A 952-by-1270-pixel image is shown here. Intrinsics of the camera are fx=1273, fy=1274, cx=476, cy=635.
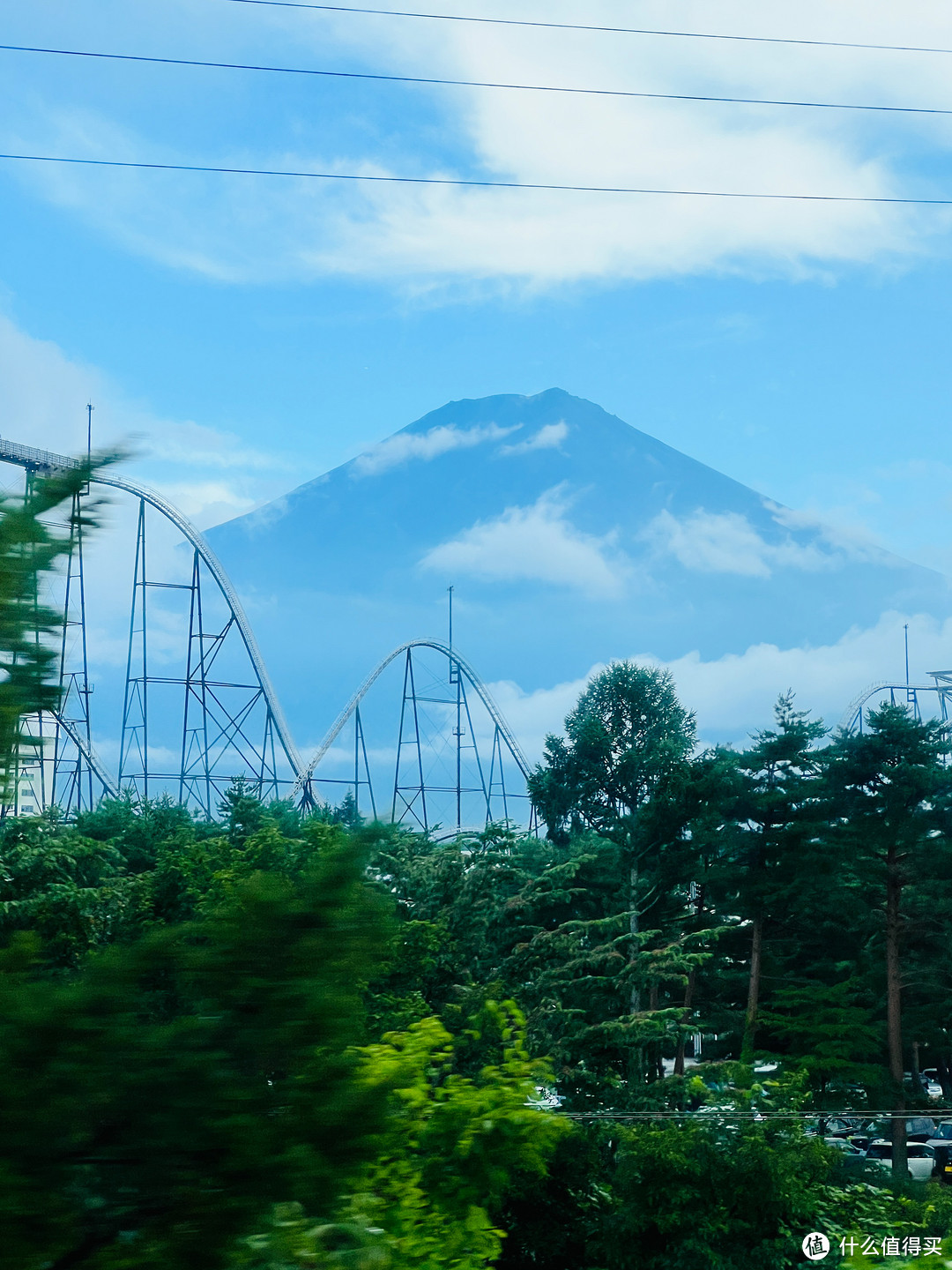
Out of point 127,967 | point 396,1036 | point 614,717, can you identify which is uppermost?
point 614,717

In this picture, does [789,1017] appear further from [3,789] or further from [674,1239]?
[3,789]

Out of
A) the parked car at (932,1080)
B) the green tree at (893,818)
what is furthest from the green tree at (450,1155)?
the parked car at (932,1080)

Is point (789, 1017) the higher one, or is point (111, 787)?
point (111, 787)

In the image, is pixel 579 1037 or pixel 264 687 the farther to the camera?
pixel 264 687

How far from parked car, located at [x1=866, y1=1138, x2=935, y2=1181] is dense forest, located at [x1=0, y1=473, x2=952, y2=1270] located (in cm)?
172

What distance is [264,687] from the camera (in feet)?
116

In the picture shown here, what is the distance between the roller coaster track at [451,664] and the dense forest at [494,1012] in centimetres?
356

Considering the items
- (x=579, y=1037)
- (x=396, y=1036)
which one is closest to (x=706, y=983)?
(x=579, y=1037)

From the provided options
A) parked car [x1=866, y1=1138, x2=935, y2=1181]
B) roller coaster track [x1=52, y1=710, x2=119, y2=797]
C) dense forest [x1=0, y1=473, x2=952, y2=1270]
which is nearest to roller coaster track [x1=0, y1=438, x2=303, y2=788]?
roller coaster track [x1=52, y1=710, x2=119, y2=797]

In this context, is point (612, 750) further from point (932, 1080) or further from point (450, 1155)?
point (450, 1155)

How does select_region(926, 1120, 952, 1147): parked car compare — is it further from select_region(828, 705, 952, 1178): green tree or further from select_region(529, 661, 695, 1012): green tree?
select_region(529, 661, 695, 1012): green tree

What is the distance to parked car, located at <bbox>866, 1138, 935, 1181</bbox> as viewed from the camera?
25078 millimetres

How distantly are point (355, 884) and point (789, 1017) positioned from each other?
2198 cm

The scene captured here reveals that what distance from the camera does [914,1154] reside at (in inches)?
1035
